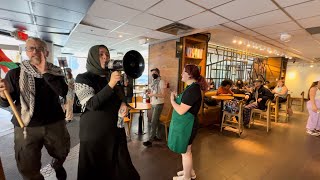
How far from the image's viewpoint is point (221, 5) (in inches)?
85.5

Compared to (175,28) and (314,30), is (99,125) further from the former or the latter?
(314,30)

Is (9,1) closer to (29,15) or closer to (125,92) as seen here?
(29,15)

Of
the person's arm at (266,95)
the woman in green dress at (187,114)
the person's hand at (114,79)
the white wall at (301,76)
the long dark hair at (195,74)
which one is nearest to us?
the person's hand at (114,79)

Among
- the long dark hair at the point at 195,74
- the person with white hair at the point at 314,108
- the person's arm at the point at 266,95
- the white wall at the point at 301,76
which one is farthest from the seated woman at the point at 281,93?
the white wall at the point at 301,76

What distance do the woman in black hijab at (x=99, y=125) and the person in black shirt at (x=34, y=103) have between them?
43 centimetres

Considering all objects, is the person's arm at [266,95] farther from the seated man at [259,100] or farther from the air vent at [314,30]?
the air vent at [314,30]

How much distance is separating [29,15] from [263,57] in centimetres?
955

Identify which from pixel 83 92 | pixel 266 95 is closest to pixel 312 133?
pixel 266 95

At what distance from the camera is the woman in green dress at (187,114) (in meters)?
1.81

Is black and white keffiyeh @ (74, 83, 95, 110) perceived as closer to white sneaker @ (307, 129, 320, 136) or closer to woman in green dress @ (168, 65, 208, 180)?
woman in green dress @ (168, 65, 208, 180)

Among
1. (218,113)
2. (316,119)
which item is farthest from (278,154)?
(316,119)

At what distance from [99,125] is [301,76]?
45.6 feet

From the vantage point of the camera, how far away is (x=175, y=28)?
3.40 meters

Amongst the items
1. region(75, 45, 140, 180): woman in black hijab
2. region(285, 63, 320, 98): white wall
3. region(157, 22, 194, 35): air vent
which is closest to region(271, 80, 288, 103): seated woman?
region(157, 22, 194, 35): air vent
